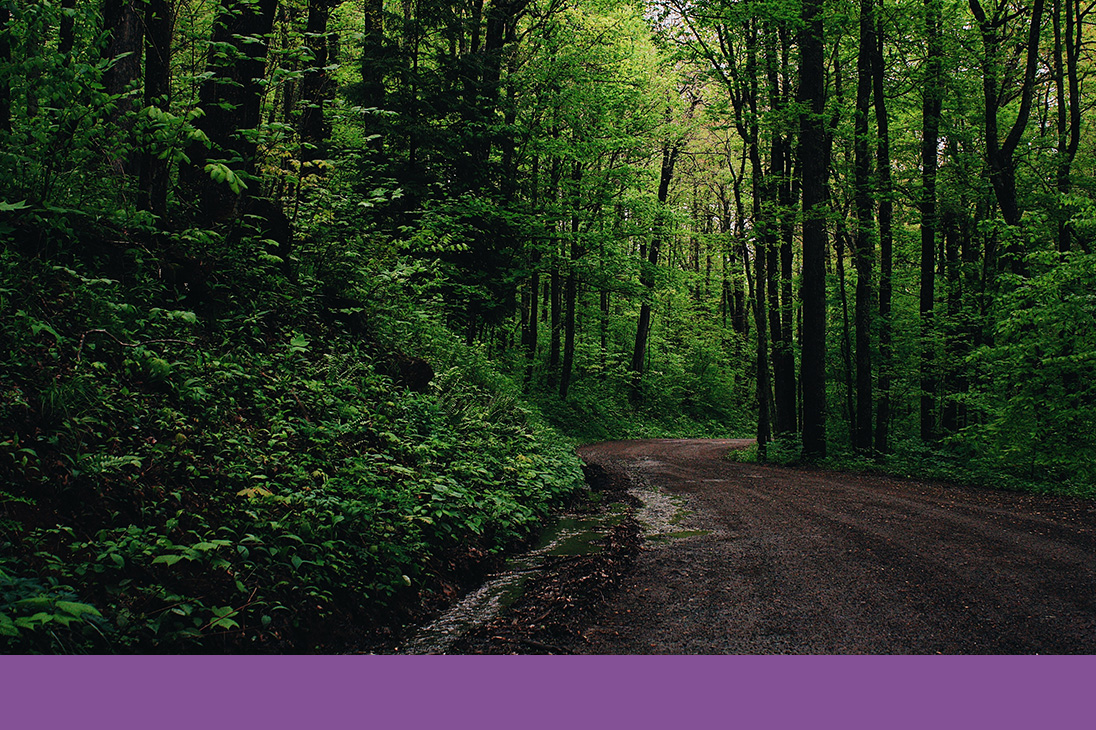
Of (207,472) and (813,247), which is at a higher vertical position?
(813,247)

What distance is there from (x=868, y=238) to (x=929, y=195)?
1.50m

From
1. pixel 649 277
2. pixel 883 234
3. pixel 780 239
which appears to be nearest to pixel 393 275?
pixel 780 239

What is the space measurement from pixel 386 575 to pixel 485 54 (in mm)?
13600

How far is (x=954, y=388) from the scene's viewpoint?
14750 millimetres

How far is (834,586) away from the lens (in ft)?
13.8

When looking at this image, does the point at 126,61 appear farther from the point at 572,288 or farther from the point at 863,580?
the point at 572,288

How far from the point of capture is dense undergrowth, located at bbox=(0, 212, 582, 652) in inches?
119

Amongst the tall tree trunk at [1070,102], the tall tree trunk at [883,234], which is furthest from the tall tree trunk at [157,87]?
the tall tree trunk at [1070,102]

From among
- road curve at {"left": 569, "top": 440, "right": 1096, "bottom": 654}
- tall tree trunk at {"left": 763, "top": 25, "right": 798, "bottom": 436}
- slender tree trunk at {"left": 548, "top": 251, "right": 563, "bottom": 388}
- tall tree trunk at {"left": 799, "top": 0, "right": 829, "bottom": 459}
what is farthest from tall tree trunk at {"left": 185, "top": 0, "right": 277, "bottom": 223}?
slender tree trunk at {"left": 548, "top": 251, "right": 563, "bottom": 388}

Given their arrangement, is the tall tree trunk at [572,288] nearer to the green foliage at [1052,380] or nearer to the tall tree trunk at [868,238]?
the tall tree trunk at [868,238]

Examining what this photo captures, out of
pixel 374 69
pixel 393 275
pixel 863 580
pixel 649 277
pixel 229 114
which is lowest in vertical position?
pixel 863 580

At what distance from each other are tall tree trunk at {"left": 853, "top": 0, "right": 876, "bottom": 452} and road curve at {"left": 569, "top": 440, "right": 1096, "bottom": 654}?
5.12 m

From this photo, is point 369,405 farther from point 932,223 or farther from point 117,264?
point 932,223

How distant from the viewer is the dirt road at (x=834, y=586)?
3.35m
